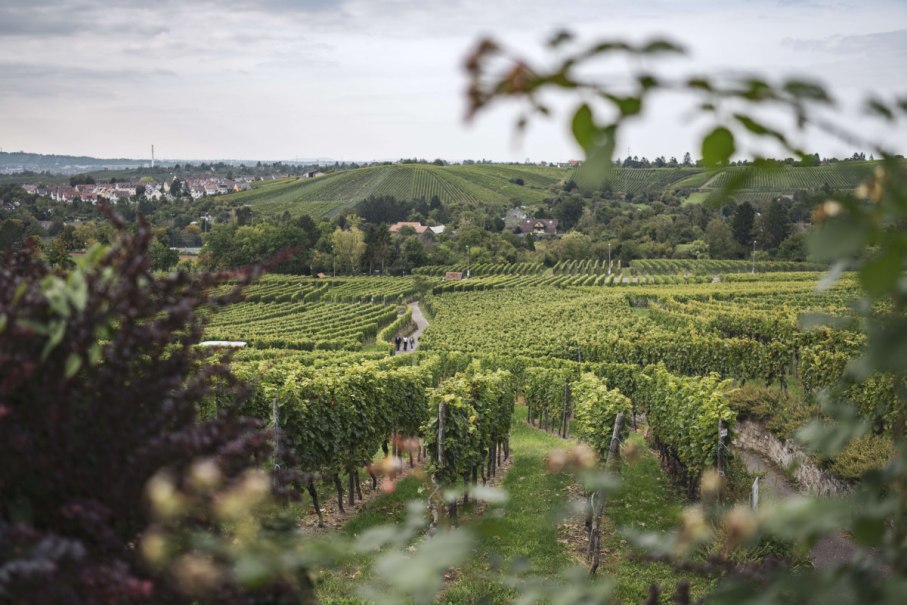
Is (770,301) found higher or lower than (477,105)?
lower

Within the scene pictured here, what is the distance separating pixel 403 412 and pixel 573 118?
44.9ft

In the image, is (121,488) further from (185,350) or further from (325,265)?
(325,265)

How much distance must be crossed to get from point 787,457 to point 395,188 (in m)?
157

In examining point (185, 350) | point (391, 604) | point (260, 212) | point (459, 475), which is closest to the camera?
point (391, 604)

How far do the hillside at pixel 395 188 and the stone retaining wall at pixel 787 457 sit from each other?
13153cm

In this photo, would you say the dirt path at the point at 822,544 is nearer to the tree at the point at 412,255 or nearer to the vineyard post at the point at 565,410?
the vineyard post at the point at 565,410

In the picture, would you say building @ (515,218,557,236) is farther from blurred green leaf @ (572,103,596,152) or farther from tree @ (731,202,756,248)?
blurred green leaf @ (572,103,596,152)

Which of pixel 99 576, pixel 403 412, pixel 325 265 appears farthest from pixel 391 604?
pixel 325 265

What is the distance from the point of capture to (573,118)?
105cm

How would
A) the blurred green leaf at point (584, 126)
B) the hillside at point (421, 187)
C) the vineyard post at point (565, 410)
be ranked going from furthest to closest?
the hillside at point (421, 187), the vineyard post at point (565, 410), the blurred green leaf at point (584, 126)

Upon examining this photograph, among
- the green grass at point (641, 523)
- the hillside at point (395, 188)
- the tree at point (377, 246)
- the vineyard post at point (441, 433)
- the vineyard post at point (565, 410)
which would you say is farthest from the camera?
the hillside at point (395, 188)

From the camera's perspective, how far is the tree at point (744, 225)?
318ft

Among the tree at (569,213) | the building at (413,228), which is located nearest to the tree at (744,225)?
the tree at (569,213)

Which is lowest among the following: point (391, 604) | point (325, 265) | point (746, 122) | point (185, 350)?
point (325, 265)
